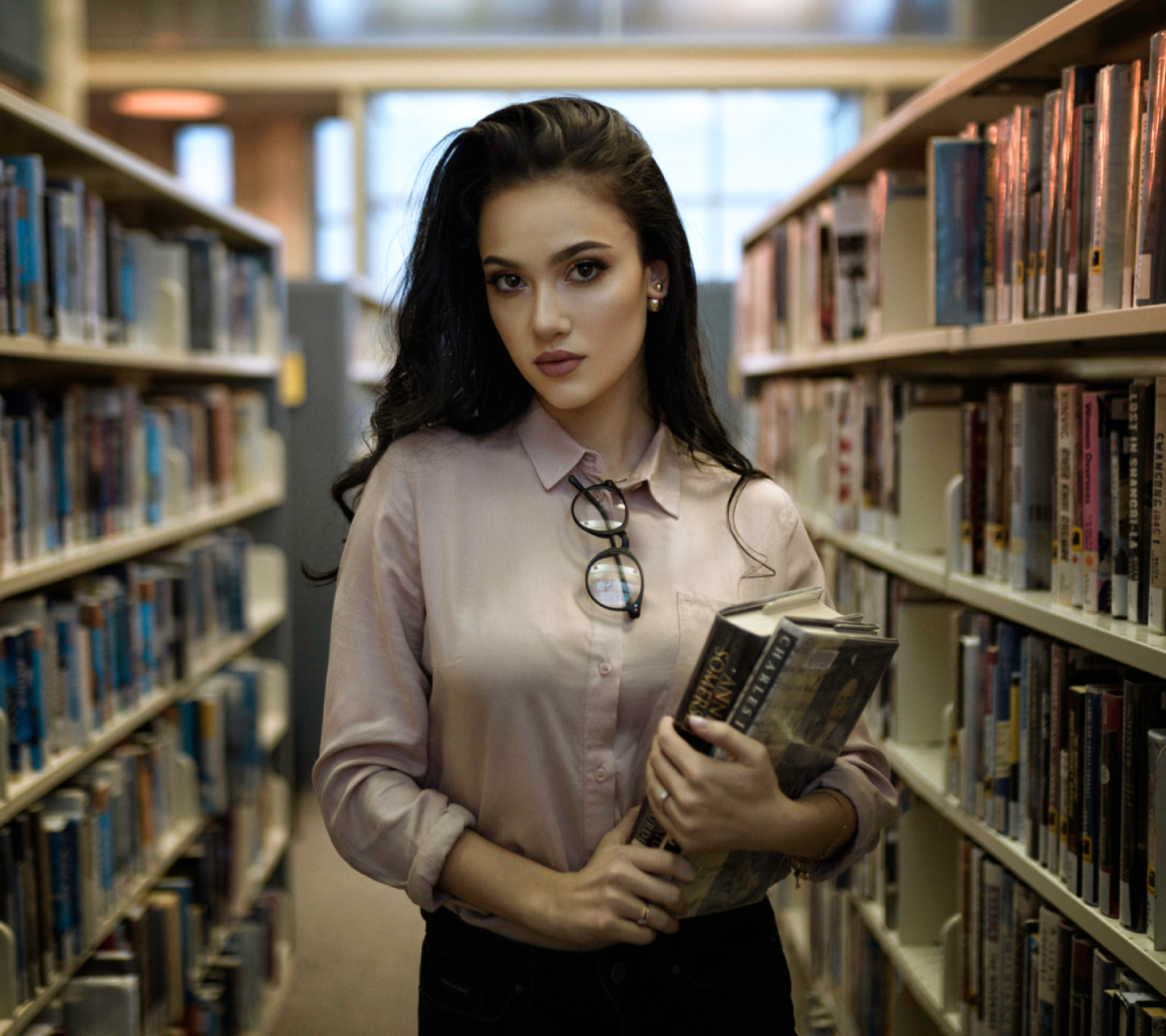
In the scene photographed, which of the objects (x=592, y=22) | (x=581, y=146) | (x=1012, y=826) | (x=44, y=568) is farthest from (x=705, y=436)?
(x=592, y=22)

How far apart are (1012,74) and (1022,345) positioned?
0.37 m

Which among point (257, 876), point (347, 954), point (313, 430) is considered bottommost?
point (347, 954)

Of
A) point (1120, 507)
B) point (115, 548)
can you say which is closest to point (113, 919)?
point (115, 548)

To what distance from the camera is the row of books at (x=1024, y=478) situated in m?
1.19

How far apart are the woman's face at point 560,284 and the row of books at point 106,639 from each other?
3.24ft

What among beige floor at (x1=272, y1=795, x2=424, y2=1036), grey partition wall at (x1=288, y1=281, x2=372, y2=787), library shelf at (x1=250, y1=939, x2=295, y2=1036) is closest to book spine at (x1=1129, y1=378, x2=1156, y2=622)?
beige floor at (x1=272, y1=795, x2=424, y2=1036)

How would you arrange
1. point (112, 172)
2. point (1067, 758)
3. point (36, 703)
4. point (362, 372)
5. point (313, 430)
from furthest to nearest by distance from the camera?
point (362, 372), point (313, 430), point (112, 172), point (36, 703), point (1067, 758)

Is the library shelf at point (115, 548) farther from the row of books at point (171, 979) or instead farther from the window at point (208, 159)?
the window at point (208, 159)

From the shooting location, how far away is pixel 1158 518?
3.80 ft

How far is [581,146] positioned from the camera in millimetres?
1166

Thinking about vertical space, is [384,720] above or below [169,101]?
below

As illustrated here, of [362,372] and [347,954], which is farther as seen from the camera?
[362,372]

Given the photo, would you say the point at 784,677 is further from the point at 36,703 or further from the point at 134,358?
the point at 134,358

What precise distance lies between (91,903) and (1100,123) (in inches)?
73.5
